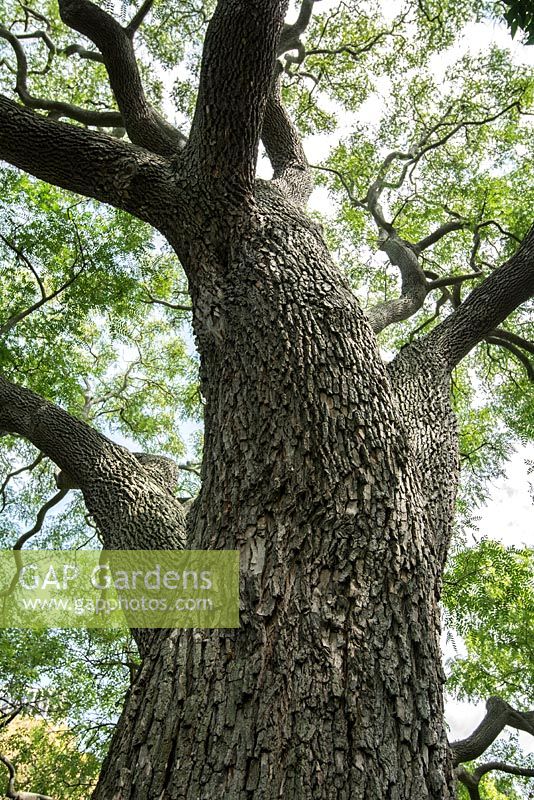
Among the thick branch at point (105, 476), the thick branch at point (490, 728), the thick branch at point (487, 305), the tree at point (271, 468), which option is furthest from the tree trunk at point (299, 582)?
the thick branch at point (490, 728)

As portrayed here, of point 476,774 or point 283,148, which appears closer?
point 283,148

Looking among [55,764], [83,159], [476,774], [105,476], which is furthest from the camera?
[55,764]

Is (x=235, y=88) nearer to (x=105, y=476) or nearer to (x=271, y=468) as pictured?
(x=271, y=468)

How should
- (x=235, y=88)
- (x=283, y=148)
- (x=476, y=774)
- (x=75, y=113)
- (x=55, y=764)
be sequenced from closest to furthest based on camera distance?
(x=235, y=88), (x=283, y=148), (x=476, y=774), (x=75, y=113), (x=55, y=764)

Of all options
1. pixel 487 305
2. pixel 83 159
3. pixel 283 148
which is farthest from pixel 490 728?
pixel 83 159

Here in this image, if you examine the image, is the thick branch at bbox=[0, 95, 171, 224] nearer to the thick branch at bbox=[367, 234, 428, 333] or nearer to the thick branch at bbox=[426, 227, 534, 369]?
the thick branch at bbox=[426, 227, 534, 369]

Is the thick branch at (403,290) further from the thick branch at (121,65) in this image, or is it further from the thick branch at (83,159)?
the thick branch at (83,159)

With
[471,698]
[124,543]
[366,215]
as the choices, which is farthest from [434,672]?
[366,215]

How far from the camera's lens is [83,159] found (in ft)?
10.8

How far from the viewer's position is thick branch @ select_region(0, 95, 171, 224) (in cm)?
323

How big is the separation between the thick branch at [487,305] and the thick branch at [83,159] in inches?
91.0

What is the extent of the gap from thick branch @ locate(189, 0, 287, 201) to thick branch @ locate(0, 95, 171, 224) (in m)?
0.35

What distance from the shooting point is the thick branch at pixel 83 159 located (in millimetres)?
3227

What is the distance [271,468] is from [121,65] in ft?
13.0
